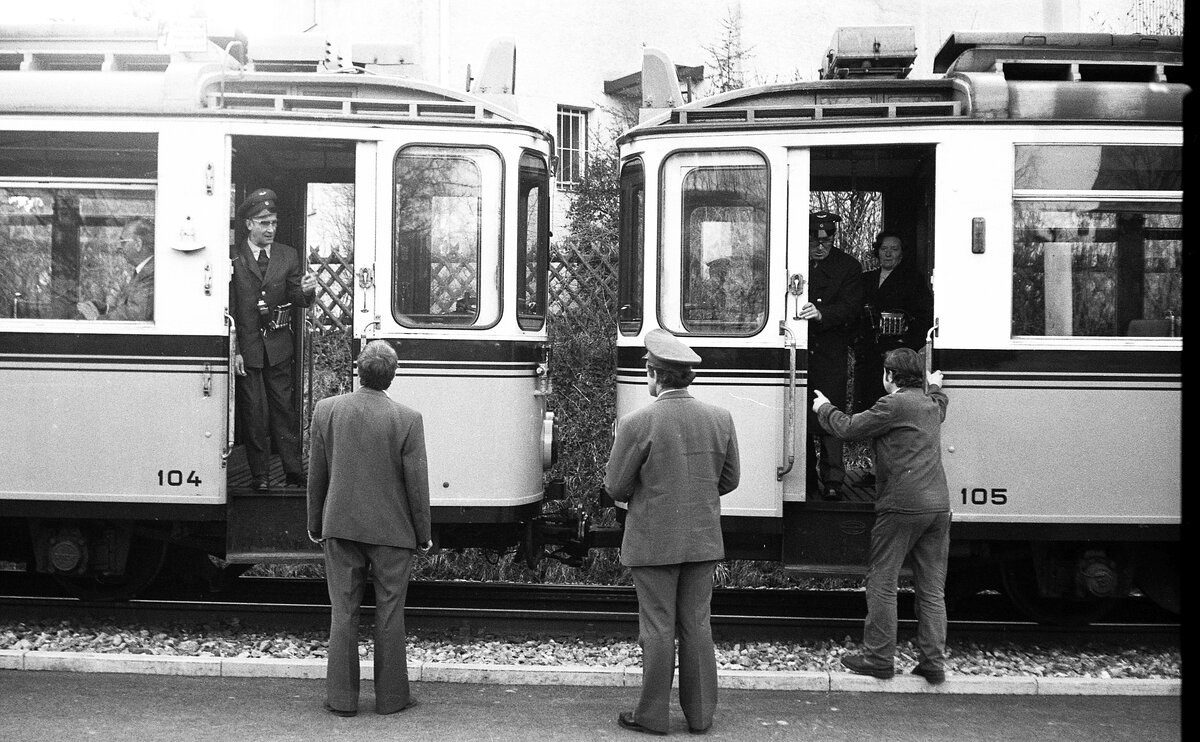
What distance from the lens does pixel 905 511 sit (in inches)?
235

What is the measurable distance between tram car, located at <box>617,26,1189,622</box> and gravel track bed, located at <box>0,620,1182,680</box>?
1.22 feet

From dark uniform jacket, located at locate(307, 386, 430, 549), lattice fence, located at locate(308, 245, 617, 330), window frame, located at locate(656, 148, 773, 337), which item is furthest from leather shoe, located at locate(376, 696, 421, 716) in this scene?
lattice fence, located at locate(308, 245, 617, 330)

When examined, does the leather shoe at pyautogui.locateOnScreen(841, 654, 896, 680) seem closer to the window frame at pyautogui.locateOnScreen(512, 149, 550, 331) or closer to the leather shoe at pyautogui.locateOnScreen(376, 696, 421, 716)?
the leather shoe at pyautogui.locateOnScreen(376, 696, 421, 716)

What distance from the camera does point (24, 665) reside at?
613cm

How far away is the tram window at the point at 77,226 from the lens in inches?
265

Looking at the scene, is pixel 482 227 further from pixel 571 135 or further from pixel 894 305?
pixel 571 135

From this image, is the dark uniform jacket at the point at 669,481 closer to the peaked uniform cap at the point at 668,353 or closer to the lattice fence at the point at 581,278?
the peaked uniform cap at the point at 668,353

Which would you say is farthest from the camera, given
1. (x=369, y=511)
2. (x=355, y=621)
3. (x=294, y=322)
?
(x=294, y=322)

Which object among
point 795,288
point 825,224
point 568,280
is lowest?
point 795,288

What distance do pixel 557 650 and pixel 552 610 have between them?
674 mm

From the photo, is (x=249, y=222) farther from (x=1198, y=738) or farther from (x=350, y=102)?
(x=1198, y=738)

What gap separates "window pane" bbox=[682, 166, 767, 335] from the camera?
6.80 meters

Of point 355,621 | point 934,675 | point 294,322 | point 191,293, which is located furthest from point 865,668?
point 294,322

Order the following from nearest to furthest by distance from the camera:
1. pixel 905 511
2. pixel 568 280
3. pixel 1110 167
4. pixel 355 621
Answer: pixel 355 621 → pixel 905 511 → pixel 1110 167 → pixel 568 280
